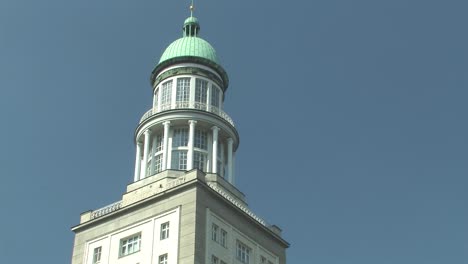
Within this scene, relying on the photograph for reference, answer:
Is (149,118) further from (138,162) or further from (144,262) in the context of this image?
(144,262)

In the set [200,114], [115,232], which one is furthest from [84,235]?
[200,114]

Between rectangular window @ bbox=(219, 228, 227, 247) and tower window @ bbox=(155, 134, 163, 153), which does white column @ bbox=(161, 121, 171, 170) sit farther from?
rectangular window @ bbox=(219, 228, 227, 247)

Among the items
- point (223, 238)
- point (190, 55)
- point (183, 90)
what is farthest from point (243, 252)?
point (190, 55)

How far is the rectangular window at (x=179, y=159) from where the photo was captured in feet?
281

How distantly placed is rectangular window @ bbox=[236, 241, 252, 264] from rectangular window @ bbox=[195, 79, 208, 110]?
49.2 ft

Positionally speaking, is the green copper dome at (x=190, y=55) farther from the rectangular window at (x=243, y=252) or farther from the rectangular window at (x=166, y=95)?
the rectangular window at (x=243, y=252)

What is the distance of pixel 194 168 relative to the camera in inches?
3194

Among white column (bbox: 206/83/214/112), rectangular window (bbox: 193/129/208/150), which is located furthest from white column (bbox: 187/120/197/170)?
white column (bbox: 206/83/214/112)

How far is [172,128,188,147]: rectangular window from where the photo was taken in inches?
3438

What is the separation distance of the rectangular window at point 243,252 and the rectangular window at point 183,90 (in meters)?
16.1

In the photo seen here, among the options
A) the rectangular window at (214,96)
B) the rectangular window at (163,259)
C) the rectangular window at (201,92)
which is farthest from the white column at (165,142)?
the rectangular window at (163,259)

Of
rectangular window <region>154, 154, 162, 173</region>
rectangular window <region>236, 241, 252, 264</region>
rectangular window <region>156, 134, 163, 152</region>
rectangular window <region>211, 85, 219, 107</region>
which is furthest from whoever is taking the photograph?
rectangular window <region>211, 85, 219, 107</region>

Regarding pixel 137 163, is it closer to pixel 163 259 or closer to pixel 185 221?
pixel 185 221

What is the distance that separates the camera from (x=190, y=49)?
92.9 metres
